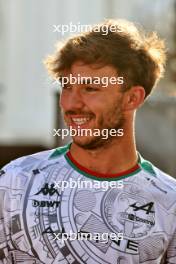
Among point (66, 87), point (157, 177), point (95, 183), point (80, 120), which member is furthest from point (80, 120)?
point (157, 177)

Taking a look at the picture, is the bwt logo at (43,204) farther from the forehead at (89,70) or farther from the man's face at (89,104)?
the forehead at (89,70)

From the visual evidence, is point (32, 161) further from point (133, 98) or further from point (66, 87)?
point (133, 98)

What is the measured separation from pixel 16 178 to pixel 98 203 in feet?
1.15

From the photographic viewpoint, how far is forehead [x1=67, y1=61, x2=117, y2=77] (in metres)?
3.70

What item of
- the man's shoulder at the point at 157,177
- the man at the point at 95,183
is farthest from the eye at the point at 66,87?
the man's shoulder at the point at 157,177

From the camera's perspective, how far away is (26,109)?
1255 centimetres

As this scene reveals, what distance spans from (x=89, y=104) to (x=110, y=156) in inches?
10.3

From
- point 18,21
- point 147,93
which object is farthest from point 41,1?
point 147,93

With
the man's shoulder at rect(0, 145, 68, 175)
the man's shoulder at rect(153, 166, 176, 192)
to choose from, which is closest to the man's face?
the man's shoulder at rect(0, 145, 68, 175)

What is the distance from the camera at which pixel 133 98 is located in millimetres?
3855

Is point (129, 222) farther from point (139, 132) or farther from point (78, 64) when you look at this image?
point (139, 132)

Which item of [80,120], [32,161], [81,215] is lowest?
[81,215]

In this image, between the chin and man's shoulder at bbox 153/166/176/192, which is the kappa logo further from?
the chin

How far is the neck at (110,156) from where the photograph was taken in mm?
3791
